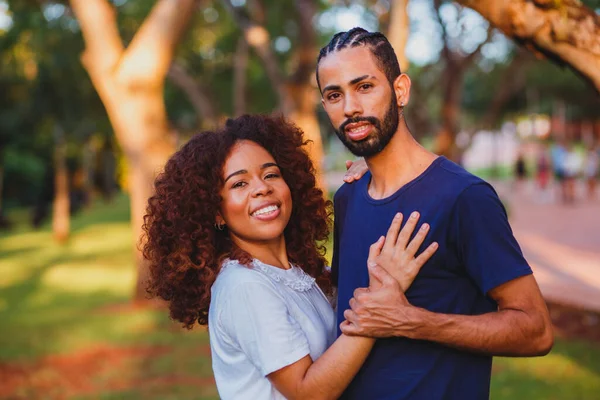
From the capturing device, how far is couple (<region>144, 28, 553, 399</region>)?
2.38m

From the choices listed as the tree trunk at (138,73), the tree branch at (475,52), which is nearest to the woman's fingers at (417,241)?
the tree trunk at (138,73)

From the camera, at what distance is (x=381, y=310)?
8.04 feet

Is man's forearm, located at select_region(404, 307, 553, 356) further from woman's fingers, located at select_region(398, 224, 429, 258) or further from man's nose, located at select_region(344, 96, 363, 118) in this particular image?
man's nose, located at select_region(344, 96, 363, 118)

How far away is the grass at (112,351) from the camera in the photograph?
7.16 meters

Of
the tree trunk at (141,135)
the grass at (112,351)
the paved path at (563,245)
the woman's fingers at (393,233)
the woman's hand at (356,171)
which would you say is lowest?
the paved path at (563,245)

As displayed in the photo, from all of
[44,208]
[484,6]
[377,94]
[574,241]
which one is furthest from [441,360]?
[44,208]

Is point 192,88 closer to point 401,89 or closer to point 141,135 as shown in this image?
point 141,135

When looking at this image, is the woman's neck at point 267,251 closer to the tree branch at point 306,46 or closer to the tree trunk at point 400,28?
the tree trunk at point 400,28

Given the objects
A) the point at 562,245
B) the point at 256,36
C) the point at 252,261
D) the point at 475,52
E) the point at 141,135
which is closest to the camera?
the point at 252,261

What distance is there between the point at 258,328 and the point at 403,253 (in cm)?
57

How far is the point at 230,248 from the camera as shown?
2988 mm

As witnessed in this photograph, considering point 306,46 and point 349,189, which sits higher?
point 306,46

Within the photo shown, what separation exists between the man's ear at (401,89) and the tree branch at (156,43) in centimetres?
732

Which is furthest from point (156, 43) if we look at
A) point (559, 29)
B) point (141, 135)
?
point (559, 29)
